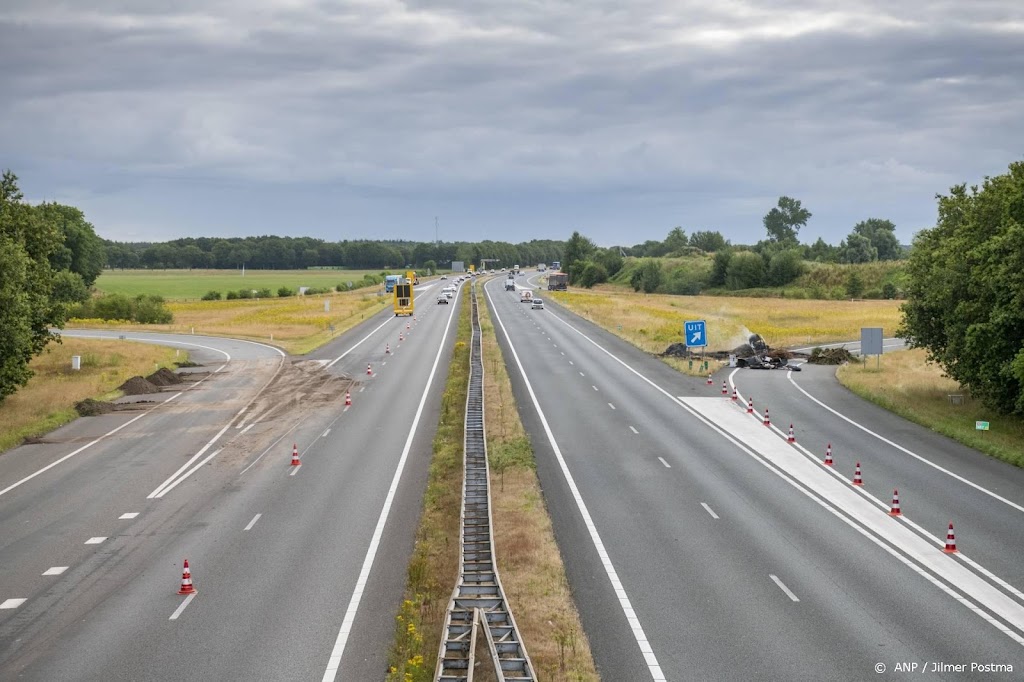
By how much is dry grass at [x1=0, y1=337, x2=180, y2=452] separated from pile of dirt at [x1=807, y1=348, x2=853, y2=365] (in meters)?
43.1

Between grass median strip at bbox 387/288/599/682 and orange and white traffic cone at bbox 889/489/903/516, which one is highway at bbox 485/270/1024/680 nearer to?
orange and white traffic cone at bbox 889/489/903/516

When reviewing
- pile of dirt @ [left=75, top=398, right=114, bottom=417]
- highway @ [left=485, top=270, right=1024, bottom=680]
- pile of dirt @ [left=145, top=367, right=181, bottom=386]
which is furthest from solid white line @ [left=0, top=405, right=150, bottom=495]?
highway @ [left=485, top=270, right=1024, bottom=680]

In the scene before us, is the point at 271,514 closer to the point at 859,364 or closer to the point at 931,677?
the point at 931,677

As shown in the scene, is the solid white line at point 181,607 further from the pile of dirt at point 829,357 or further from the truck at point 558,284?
the truck at point 558,284

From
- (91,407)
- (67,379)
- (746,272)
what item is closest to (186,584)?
(91,407)

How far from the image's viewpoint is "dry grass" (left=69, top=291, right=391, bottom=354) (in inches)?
3292

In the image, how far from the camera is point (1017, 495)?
28.2m

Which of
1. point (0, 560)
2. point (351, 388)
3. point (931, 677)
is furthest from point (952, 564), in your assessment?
point (351, 388)

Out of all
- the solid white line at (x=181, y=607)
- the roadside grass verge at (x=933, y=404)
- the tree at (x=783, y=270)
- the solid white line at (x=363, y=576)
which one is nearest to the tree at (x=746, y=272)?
the tree at (x=783, y=270)

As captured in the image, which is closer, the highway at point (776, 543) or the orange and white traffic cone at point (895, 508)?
the highway at point (776, 543)

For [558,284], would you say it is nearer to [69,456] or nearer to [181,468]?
[69,456]

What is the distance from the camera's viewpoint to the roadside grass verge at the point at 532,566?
671 inches

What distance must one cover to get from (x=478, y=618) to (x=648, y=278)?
168709 mm

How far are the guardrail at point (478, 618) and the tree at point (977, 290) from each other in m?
21.0
